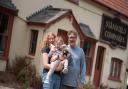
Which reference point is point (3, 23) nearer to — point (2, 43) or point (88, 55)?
point (2, 43)

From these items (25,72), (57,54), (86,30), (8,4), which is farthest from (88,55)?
(57,54)

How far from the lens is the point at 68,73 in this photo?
7.91 meters

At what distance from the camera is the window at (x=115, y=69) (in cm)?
2448

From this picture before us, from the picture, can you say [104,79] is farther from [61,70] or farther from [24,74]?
[61,70]

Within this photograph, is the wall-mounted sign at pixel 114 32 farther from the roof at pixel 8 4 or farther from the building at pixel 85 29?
the roof at pixel 8 4

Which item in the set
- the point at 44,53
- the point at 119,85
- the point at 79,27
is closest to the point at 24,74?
the point at 79,27

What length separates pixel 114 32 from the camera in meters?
23.9

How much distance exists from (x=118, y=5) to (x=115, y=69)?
12.7 ft

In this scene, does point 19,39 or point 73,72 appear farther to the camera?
point 19,39

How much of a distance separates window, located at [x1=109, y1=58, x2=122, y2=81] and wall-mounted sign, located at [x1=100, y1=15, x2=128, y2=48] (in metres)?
0.98

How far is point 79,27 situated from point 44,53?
11.1 m

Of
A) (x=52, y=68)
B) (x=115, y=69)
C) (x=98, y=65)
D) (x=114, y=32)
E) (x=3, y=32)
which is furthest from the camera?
(x=115, y=69)

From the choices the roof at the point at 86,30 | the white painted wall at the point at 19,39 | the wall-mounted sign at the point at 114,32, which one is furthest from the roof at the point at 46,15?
the wall-mounted sign at the point at 114,32

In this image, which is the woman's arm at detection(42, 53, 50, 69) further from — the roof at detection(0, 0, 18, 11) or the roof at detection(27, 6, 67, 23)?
the roof at detection(27, 6, 67, 23)
